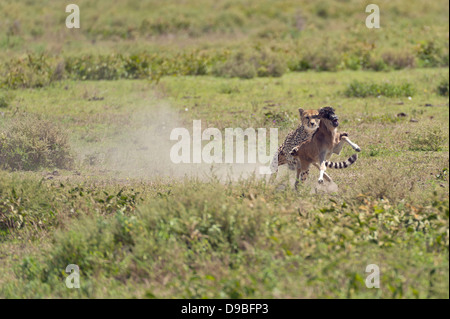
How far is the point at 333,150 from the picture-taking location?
8094mm

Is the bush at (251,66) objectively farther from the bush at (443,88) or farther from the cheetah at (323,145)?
the cheetah at (323,145)

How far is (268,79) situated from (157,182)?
9.45 meters

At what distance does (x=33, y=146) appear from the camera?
35.1 feet

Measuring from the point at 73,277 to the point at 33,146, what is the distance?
4983 millimetres

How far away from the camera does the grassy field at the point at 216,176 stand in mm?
5832

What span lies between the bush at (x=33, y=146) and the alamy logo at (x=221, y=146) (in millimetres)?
1857

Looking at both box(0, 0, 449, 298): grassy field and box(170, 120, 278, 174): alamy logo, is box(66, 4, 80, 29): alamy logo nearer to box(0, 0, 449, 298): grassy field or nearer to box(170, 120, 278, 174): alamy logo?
box(0, 0, 449, 298): grassy field

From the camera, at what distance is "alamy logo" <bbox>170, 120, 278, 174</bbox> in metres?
11.2

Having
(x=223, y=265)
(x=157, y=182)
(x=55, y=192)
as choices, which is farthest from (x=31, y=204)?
(x=223, y=265)

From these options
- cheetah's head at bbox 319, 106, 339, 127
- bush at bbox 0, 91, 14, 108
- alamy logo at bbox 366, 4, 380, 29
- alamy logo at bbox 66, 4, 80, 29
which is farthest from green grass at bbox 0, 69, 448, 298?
alamy logo at bbox 66, 4, 80, 29

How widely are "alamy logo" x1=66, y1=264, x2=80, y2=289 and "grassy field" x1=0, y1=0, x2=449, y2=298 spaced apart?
9 centimetres

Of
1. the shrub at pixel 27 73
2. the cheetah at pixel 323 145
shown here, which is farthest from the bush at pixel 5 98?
the cheetah at pixel 323 145
